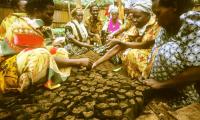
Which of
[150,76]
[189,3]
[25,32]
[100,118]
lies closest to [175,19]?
[189,3]

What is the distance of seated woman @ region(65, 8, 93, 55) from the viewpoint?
18.8 ft

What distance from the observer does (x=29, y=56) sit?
263 centimetres

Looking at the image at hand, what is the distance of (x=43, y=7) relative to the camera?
9.36ft

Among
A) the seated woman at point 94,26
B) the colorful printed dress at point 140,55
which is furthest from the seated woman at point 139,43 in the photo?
the seated woman at point 94,26

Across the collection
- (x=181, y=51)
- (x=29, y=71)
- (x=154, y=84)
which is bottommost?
(x=154, y=84)

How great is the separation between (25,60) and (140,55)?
1765 mm

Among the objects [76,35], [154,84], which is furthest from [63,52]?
[76,35]

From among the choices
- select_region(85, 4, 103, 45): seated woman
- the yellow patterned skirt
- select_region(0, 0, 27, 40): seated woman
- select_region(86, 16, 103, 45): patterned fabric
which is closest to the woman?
select_region(0, 0, 27, 40): seated woman

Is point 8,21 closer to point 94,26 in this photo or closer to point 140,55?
point 140,55

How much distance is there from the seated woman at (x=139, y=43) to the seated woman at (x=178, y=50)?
3.22 feet

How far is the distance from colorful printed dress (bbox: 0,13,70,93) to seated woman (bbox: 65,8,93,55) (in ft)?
9.19

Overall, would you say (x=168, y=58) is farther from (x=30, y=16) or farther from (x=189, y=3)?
(x=30, y=16)

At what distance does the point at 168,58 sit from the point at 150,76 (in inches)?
14.0

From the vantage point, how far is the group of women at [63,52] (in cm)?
229
